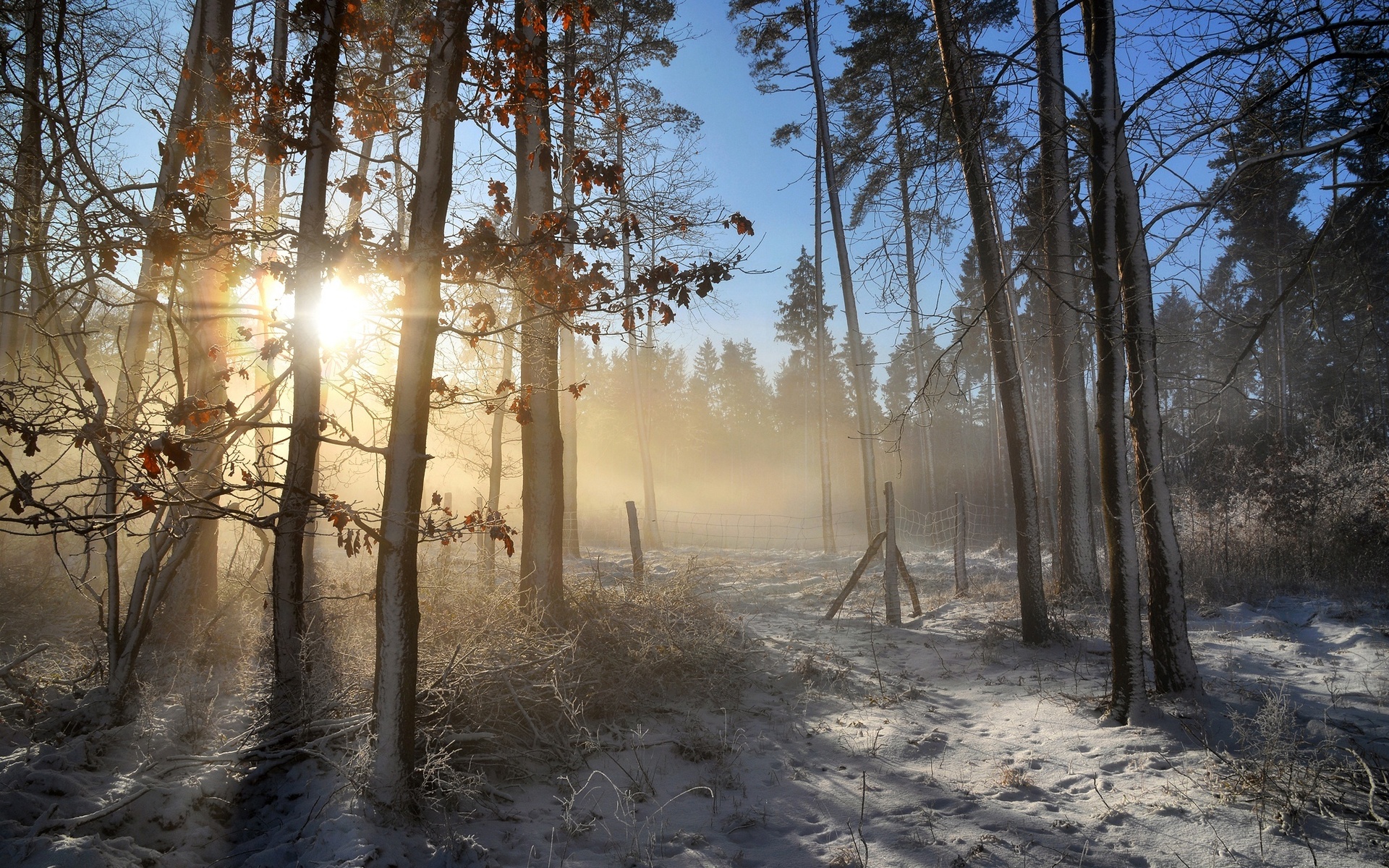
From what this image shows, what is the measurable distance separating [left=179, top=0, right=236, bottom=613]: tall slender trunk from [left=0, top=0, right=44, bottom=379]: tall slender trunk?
0.90m

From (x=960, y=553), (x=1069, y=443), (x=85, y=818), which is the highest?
(x=1069, y=443)

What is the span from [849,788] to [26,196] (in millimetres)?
6599

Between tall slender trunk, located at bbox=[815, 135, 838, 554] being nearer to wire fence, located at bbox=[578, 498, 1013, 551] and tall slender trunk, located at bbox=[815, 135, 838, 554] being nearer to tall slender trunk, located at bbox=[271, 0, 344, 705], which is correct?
wire fence, located at bbox=[578, 498, 1013, 551]

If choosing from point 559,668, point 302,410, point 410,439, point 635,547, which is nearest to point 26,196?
point 302,410

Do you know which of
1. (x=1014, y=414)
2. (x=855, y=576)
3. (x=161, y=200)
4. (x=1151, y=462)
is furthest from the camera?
(x=855, y=576)

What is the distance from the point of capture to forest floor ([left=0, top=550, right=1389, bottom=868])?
3146mm

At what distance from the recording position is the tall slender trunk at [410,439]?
331cm

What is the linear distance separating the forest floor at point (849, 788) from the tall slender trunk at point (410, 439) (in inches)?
17.3

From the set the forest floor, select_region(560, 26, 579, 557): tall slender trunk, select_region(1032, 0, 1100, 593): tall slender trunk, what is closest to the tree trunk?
the forest floor

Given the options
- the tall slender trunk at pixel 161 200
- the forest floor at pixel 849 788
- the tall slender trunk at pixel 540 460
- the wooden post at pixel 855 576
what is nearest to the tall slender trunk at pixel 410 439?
the forest floor at pixel 849 788

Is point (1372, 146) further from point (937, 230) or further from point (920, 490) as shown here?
point (920, 490)

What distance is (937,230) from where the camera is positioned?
15.7 ft

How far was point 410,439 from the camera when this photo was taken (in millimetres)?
3352

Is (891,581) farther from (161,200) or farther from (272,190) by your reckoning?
(272,190)
